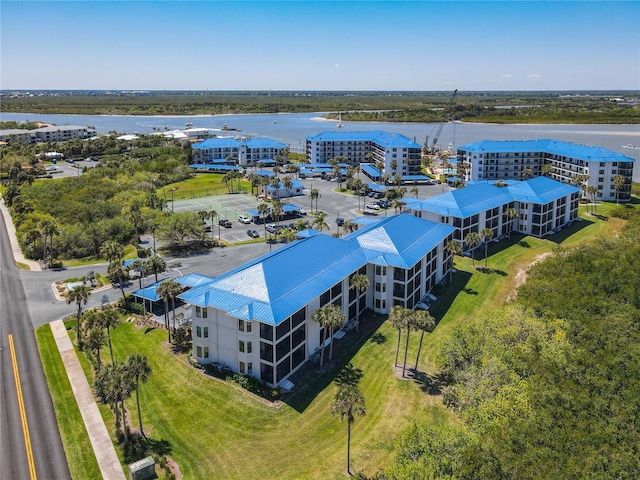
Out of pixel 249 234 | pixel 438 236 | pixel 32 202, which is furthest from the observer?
pixel 32 202

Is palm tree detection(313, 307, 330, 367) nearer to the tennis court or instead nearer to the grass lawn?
the tennis court

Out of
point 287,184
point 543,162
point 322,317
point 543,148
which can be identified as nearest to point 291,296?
point 322,317

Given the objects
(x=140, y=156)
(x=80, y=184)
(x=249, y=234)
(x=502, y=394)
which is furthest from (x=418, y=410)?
(x=140, y=156)

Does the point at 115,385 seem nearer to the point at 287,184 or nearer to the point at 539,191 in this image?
the point at 539,191

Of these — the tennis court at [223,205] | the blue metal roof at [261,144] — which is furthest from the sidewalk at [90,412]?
the blue metal roof at [261,144]

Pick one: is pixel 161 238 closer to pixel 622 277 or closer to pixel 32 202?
pixel 32 202

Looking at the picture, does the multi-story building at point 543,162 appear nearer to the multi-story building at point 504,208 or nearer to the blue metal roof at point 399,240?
the multi-story building at point 504,208

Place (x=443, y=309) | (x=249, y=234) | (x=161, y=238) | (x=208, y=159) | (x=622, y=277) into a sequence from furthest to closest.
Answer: (x=208, y=159) → (x=249, y=234) → (x=161, y=238) → (x=443, y=309) → (x=622, y=277)
